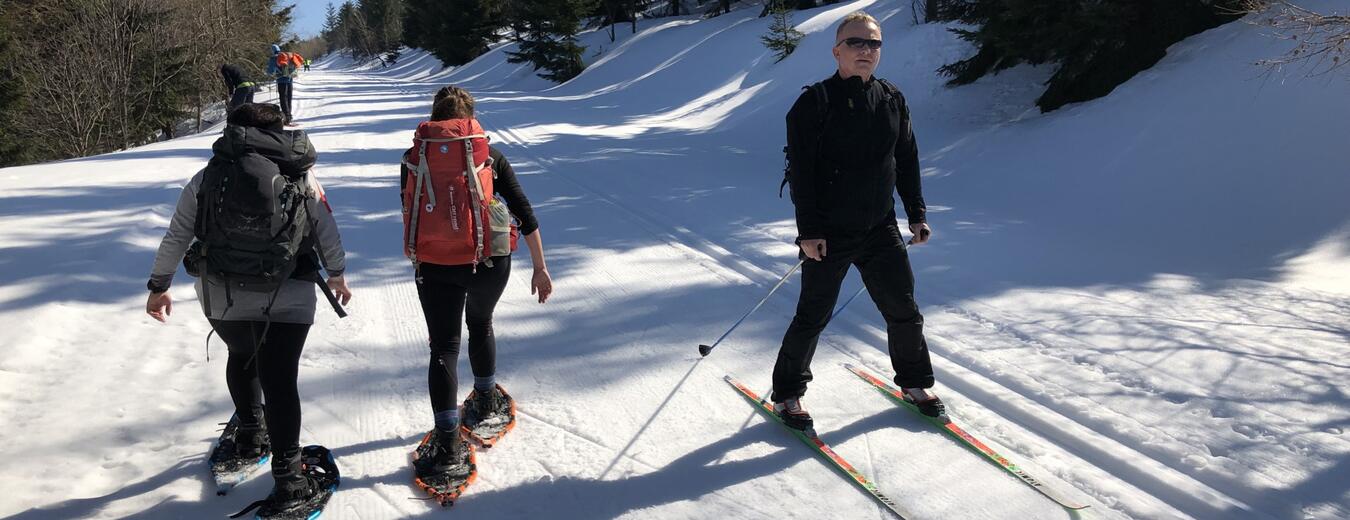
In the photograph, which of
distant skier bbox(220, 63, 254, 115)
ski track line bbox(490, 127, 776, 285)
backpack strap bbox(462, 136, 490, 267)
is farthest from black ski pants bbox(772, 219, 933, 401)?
distant skier bbox(220, 63, 254, 115)

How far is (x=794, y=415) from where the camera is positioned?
153 inches

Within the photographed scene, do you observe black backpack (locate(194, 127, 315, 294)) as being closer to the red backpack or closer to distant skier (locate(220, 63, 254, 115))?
the red backpack

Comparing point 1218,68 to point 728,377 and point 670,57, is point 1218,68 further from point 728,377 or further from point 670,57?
point 670,57

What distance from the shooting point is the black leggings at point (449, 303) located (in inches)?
129

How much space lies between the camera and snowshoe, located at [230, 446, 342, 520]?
10.2 feet

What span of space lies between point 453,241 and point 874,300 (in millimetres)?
1982

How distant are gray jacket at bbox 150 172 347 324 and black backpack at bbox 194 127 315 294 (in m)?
0.05

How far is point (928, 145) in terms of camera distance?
1145 centimetres

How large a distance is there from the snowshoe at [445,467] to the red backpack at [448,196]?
2.66 feet

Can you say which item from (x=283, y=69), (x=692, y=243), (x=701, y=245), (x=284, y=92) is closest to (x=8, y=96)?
(x=284, y=92)

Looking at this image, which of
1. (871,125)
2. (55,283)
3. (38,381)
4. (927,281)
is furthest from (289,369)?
(927,281)

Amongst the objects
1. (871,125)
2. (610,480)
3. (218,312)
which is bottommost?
(610,480)

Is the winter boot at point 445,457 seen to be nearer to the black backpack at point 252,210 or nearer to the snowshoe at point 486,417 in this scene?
the snowshoe at point 486,417

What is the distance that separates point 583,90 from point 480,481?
25.2 metres
